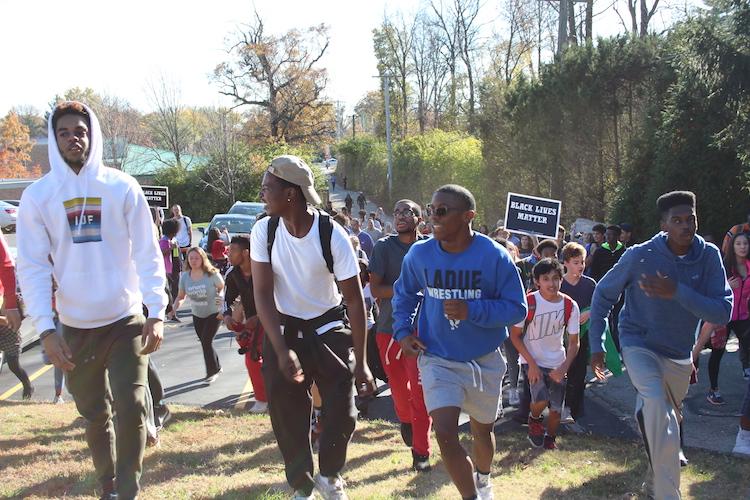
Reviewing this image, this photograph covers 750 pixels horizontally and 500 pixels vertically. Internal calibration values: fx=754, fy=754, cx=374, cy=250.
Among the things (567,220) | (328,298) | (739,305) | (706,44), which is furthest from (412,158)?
(328,298)

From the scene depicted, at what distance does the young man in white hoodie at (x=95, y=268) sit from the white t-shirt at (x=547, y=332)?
331cm

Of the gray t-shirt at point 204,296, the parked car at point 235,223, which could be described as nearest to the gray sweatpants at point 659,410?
the gray t-shirt at point 204,296

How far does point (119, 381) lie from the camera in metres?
3.91

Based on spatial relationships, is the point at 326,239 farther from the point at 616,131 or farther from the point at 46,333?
the point at 616,131

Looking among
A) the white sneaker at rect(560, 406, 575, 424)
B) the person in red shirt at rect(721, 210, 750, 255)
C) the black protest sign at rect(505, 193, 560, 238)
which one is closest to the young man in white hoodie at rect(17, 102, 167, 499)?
the white sneaker at rect(560, 406, 575, 424)

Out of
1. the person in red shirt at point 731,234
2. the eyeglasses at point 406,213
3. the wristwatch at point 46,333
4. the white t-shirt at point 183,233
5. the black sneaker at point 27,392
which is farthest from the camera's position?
the white t-shirt at point 183,233

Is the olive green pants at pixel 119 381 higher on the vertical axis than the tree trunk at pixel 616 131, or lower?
lower

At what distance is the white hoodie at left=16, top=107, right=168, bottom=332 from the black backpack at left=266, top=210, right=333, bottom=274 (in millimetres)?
616

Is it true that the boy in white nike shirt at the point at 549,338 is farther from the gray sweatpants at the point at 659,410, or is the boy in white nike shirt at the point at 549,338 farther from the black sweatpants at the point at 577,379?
the gray sweatpants at the point at 659,410

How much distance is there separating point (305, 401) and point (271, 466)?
4.33ft

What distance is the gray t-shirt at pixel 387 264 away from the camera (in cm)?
592

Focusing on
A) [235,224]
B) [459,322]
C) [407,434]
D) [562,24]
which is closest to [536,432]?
[407,434]

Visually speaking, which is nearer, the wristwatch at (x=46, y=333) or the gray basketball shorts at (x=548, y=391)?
the wristwatch at (x=46, y=333)

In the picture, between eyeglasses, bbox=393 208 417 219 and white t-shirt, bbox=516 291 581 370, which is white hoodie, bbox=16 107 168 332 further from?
white t-shirt, bbox=516 291 581 370
